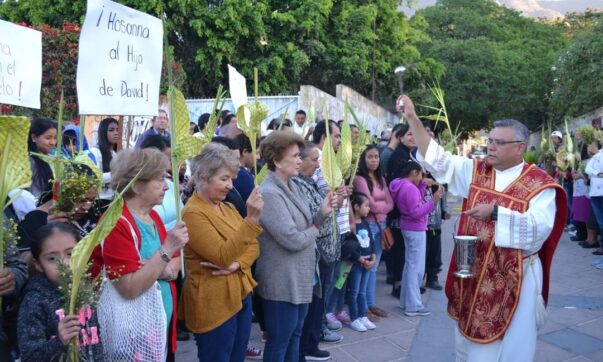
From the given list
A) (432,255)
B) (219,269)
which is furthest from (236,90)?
(432,255)

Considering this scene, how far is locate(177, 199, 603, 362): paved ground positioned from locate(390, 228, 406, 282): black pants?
299 millimetres

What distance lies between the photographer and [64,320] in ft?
7.48

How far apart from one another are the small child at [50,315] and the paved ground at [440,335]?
2630 millimetres

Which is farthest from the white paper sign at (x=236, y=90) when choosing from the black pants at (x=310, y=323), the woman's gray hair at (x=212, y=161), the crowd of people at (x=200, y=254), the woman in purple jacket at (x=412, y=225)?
the woman in purple jacket at (x=412, y=225)

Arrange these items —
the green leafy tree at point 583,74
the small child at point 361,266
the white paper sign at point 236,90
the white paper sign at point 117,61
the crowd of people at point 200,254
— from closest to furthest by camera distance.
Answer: the crowd of people at point 200,254, the white paper sign at point 117,61, the white paper sign at point 236,90, the small child at point 361,266, the green leafy tree at point 583,74

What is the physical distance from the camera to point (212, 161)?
3258 mm

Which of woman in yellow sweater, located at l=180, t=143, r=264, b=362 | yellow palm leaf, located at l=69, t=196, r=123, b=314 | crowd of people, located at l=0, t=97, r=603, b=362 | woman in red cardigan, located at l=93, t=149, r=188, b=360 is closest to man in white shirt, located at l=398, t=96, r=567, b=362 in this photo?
crowd of people, located at l=0, t=97, r=603, b=362

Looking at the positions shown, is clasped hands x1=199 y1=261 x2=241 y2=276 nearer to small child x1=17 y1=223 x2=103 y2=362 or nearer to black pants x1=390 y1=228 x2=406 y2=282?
small child x1=17 y1=223 x2=103 y2=362

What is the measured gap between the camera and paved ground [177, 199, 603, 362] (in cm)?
517

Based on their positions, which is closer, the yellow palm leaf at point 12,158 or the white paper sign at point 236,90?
the yellow palm leaf at point 12,158

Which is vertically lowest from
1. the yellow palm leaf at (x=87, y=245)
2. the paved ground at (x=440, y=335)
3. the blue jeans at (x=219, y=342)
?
the paved ground at (x=440, y=335)

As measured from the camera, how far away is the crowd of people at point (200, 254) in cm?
260

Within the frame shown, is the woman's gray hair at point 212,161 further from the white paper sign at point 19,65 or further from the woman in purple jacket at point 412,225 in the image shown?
the woman in purple jacket at point 412,225

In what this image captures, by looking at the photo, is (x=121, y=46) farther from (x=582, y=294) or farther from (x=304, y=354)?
(x=582, y=294)
